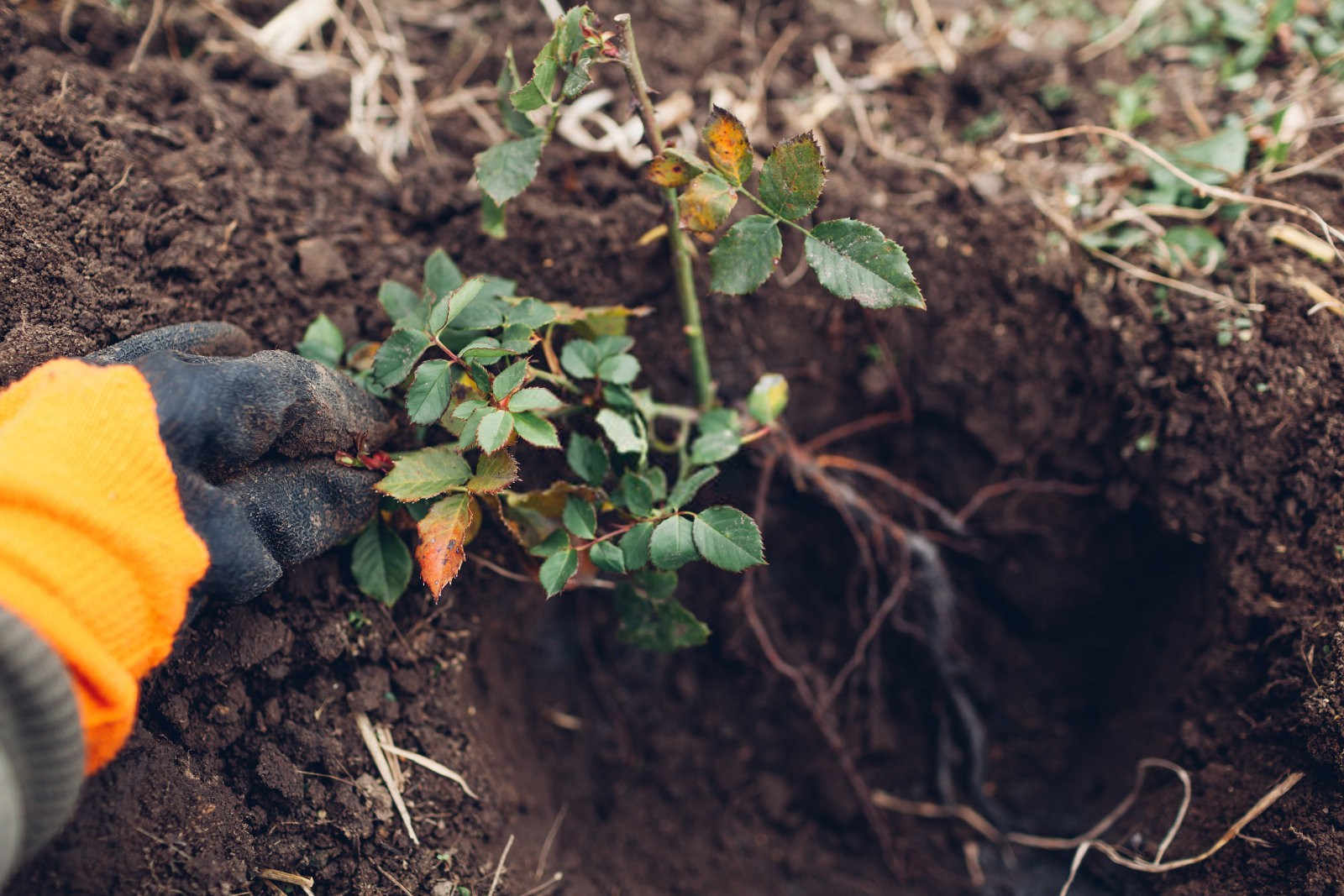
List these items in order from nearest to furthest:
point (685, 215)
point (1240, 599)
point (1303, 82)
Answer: point (685, 215), point (1240, 599), point (1303, 82)

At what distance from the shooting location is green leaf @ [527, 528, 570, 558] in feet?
4.40

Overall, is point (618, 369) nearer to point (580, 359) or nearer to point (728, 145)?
point (580, 359)

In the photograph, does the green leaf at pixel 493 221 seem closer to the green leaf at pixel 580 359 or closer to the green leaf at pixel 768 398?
the green leaf at pixel 580 359

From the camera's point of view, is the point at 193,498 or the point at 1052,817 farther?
the point at 1052,817

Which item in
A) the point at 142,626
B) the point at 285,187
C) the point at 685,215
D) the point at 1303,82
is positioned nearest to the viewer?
the point at 142,626

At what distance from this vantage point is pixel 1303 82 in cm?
185

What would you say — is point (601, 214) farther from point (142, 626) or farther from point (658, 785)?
point (658, 785)

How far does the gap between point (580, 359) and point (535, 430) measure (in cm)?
22

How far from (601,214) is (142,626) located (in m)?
1.13

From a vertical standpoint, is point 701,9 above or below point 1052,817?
above

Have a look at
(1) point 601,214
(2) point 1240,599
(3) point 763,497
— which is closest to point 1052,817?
(2) point 1240,599

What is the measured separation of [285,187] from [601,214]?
2.13 ft

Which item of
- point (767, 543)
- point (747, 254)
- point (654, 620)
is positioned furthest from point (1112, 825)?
point (747, 254)

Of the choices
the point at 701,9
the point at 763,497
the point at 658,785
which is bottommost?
the point at 658,785
